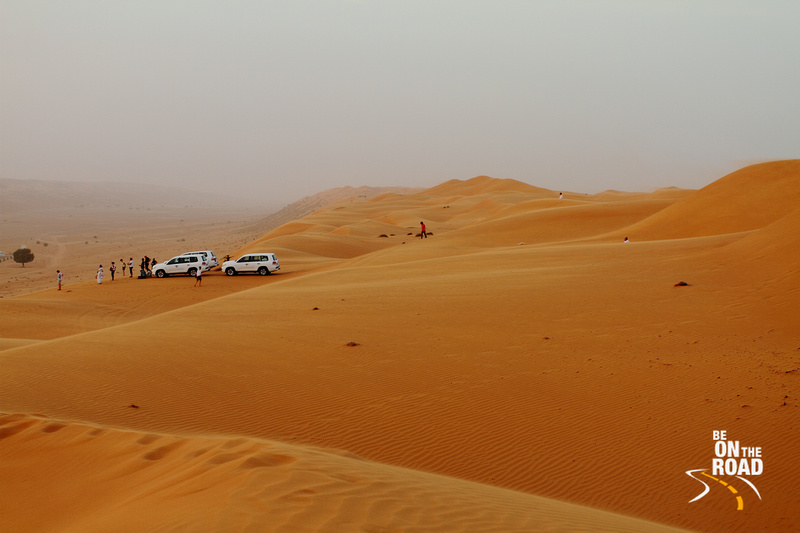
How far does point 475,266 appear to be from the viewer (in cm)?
2472

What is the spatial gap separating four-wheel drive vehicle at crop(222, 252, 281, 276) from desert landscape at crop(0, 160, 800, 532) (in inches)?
503

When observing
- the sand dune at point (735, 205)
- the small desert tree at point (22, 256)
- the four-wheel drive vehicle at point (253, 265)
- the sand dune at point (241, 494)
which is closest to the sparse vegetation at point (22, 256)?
the small desert tree at point (22, 256)

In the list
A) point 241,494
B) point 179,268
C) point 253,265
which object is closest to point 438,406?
point 241,494

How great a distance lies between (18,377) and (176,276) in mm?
24260

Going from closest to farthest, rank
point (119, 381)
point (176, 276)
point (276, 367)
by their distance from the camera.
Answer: point (119, 381) < point (276, 367) < point (176, 276)

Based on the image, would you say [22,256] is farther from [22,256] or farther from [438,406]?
[438,406]

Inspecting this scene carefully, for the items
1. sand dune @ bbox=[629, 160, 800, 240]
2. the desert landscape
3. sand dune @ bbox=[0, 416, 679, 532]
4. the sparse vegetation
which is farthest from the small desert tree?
sand dune @ bbox=[0, 416, 679, 532]

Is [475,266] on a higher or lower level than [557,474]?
higher

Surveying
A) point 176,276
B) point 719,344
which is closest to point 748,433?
point 719,344

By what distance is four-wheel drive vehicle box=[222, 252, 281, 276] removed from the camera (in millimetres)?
33594

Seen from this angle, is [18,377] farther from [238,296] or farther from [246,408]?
[238,296]

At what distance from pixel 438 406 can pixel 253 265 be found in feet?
84.9

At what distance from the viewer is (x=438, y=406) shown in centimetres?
939

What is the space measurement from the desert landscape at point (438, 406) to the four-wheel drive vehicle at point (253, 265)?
12.8 m
